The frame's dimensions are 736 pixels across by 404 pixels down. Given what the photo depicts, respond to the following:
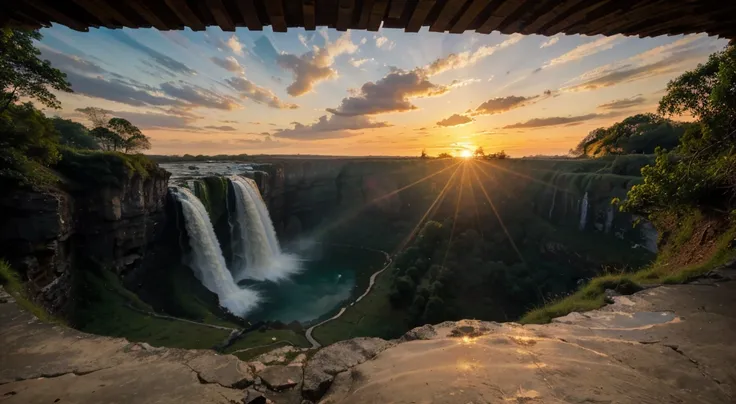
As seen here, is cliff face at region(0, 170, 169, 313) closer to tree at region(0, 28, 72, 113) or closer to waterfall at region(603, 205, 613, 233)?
tree at region(0, 28, 72, 113)

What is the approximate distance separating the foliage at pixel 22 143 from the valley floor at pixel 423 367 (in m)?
9.64

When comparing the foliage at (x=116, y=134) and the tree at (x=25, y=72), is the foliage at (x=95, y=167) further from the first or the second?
the foliage at (x=116, y=134)

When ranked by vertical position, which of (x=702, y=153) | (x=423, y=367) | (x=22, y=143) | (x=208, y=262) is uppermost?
(x=22, y=143)

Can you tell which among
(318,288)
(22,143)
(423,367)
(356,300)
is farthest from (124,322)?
(423,367)

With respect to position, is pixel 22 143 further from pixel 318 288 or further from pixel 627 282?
pixel 627 282

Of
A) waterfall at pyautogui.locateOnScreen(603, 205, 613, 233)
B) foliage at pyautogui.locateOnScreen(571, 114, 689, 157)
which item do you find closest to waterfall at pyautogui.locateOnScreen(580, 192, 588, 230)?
waterfall at pyautogui.locateOnScreen(603, 205, 613, 233)

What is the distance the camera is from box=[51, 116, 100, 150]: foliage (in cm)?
3619

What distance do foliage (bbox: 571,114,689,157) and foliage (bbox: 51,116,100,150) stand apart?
64057 millimetres

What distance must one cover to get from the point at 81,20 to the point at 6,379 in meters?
4.01

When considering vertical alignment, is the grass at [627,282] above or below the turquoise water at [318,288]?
above

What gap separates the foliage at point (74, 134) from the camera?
36188 millimetres

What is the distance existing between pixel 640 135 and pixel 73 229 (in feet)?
182

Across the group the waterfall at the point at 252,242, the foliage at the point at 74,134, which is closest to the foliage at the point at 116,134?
the foliage at the point at 74,134

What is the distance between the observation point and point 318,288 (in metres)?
23.8
